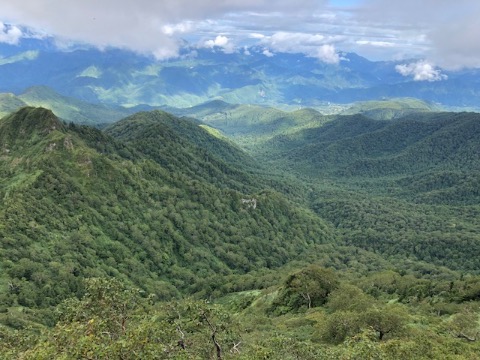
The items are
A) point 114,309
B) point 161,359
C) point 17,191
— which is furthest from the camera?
point 17,191

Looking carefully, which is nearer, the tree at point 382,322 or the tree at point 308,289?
the tree at point 382,322

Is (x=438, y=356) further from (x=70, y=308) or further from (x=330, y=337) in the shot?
(x=70, y=308)

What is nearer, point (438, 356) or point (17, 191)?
point (438, 356)

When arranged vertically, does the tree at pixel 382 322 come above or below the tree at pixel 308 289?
above

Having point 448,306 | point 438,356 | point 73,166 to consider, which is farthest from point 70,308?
point 73,166

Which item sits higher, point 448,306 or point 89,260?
point 448,306

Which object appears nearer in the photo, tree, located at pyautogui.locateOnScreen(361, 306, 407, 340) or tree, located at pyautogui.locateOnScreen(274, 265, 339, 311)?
tree, located at pyautogui.locateOnScreen(361, 306, 407, 340)

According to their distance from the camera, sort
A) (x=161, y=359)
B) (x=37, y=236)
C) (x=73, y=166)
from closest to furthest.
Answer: (x=161, y=359)
(x=37, y=236)
(x=73, y=166)

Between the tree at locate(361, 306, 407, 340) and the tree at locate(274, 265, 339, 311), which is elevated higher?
the tree at locate(361, 306, 407, 340)

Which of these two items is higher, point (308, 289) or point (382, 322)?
point (382, 322)

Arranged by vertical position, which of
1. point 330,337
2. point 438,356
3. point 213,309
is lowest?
point 330,337

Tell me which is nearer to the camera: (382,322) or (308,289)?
(382,322)

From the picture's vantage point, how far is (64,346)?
36.2m

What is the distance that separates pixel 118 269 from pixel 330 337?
11483cm
